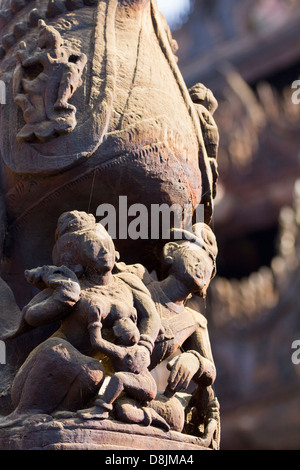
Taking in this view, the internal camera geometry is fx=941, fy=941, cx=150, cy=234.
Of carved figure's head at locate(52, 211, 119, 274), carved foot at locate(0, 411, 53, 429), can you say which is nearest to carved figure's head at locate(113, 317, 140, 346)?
carved figure's head at locate(52, 211, 119, 274)

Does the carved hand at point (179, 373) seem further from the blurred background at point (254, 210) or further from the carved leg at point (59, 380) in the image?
the blurred background at point (254, 210)

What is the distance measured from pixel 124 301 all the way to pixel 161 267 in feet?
1.71

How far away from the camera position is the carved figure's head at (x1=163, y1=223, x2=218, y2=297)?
3971 mm

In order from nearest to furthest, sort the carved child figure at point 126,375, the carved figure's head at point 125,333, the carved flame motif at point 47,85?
1. the carved child figure at point 126,375
2. the carved figure's head at point 125,333
3. the carved flame motif at point 47,85

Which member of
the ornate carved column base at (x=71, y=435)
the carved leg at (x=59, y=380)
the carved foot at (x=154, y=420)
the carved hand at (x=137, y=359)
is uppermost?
the carved hand at (x=137, y=359)

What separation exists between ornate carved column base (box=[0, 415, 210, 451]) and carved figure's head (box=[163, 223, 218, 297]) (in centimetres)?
75

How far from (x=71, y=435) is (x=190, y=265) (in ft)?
3.25

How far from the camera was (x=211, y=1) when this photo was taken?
2331 cm

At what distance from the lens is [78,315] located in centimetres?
359

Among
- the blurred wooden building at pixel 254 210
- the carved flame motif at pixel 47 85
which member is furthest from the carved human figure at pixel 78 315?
the blurred wooden building at pixel 254 210

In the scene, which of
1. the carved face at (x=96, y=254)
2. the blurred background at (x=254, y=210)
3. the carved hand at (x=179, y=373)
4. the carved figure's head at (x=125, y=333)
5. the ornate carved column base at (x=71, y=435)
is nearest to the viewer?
the ornate carved column base at (x=71, y=435)

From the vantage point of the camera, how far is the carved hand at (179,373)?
3764mm

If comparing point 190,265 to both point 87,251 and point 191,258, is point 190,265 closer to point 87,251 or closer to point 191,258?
point 191,258

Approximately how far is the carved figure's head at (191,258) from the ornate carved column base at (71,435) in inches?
29.5
